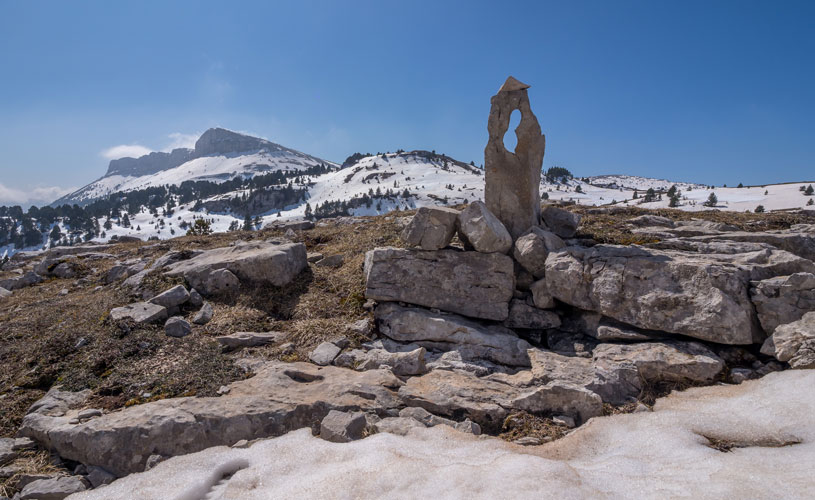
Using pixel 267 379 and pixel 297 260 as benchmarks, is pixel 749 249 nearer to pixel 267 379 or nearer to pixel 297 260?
pixel 267 379

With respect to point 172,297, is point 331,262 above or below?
above

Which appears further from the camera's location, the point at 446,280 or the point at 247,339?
the point at 446,280

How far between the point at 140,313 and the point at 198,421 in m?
5.32

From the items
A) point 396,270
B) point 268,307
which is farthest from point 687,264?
point 268,307

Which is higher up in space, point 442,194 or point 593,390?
point 442,194

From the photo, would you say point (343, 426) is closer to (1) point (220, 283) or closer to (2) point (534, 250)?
(2) point (534, 250)

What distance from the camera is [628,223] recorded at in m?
14.2

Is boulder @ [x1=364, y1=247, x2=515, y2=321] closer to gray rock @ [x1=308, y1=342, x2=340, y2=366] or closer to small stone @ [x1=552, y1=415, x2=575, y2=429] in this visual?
gray rock @ [x1=308, y1=342, x2=340, y2=366]

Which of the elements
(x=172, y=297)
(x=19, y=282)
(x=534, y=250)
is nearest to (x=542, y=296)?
(x=534, y=250)

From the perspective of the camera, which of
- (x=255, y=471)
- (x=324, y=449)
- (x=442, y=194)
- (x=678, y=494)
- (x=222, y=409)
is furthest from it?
(x=442, y=194)

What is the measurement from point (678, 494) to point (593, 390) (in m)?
2.90

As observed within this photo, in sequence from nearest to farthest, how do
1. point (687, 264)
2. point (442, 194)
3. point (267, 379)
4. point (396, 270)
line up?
point (267, 379)
point (687, 264)
point (396, 270)
point (442, 194)

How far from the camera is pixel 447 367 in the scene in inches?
297

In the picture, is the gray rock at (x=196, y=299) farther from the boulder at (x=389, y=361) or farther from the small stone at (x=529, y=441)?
the small stone at (x=529, y=441)
